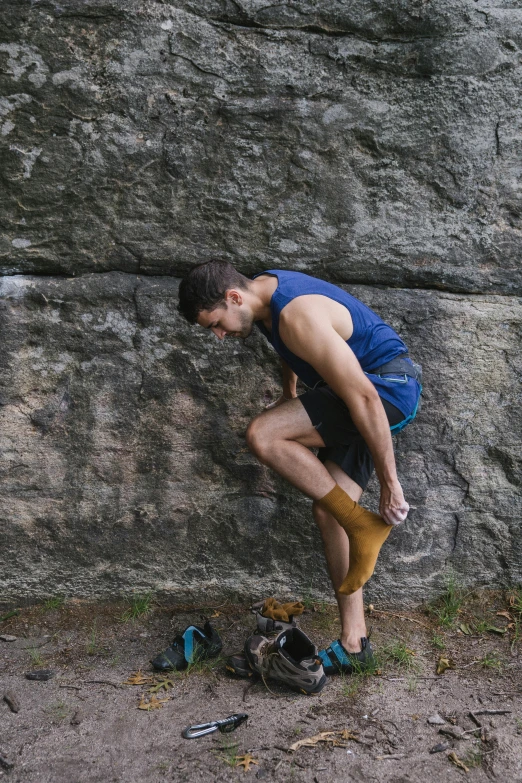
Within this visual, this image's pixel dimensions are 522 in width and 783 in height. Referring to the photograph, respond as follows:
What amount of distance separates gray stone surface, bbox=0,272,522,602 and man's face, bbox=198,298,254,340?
467 mm

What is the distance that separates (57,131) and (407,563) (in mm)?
2417

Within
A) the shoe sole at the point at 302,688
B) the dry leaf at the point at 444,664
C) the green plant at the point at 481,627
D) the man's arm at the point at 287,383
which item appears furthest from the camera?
the green plant at the point at 481,627

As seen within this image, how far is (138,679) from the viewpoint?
2760 mm

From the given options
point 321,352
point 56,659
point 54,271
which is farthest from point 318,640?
point 54,271

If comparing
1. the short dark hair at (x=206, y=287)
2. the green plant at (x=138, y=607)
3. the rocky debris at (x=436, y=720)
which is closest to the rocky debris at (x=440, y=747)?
the rocky debris at (x=436, y=720)

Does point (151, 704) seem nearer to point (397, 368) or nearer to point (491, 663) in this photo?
point (491, 663)

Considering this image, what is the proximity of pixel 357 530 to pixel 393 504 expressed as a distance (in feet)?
0.52

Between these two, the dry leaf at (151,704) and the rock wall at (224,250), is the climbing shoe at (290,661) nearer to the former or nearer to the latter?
the dry leaf at (151,704)

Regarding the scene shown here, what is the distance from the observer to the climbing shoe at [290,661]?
2596mm

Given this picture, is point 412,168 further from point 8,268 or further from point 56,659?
point 56,659

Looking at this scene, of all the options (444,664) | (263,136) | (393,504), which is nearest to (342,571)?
(393,504)

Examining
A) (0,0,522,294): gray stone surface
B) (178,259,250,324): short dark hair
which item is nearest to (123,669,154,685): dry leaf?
(178,259,250,324): short dark hair

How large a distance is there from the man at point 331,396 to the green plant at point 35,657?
114 cm

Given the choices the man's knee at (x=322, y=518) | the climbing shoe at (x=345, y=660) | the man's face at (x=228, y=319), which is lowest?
the climbing shoe at (x=345, y=660)
